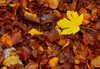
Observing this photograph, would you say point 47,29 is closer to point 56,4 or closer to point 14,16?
point 56,4

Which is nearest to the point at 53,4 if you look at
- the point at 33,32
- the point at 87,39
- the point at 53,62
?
the point at 33,32

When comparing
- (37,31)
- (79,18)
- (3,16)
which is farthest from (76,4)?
(3,16)

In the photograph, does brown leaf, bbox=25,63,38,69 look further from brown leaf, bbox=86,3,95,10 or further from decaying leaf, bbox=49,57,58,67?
brown leaf, bbox=86,3,95,10

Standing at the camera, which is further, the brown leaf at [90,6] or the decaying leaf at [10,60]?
the brown leaf at [90,6]

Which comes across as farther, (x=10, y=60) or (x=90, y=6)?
(x=90, y=6)

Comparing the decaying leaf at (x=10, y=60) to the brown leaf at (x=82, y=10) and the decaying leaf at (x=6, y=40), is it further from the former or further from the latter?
the brown leaf at (x=82, y=10)

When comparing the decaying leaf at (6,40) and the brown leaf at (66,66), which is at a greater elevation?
the decaying leaf at (6,40)

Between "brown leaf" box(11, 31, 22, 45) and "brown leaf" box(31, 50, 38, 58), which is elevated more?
"brown leaf" box(11, 31, 22, 45)

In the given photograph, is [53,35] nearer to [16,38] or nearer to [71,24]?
[71,24]

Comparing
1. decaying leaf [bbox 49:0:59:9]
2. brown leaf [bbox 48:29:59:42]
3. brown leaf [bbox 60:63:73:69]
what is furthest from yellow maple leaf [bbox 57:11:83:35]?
brown leaf [bbox 60:63:73:69]

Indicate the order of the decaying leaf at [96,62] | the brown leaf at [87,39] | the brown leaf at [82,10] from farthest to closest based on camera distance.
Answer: the brown leaf at [82,10] < the brown leaf at [87,39] < the decaying leaf at [96,62]

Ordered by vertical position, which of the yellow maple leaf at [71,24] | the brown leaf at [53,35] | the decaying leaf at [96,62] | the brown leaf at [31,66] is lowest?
the brown leaf at [31,66]

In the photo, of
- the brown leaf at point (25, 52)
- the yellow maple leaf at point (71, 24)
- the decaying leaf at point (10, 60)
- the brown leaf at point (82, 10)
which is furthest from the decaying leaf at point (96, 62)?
the decaying leaf at point (10, 60)
